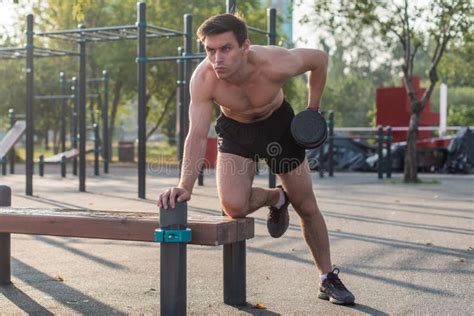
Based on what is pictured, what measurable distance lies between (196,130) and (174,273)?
2.59ft

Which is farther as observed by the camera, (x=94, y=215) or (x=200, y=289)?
(x=200, y=289)

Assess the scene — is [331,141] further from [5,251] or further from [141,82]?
[5,251]

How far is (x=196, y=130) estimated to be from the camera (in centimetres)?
443

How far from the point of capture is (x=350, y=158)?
23.0m

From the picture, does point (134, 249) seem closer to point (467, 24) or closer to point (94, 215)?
point (94, 215)

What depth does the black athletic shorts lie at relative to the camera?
15.7ft

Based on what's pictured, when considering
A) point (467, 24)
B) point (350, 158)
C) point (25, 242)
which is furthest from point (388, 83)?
point (25, 242)

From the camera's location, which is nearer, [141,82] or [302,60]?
[302,60]

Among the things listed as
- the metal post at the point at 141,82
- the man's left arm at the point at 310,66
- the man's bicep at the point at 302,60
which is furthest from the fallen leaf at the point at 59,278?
the metal post at the point at 141,82

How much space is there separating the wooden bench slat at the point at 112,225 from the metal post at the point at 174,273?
4.4 inches

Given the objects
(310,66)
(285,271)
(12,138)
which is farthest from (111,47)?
(310,66)

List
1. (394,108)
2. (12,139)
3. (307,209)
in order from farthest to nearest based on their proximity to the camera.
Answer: (394,108)
(12,139)
(307,209)

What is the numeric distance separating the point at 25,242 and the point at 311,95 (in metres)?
3.84

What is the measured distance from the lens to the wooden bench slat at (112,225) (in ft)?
13.7
